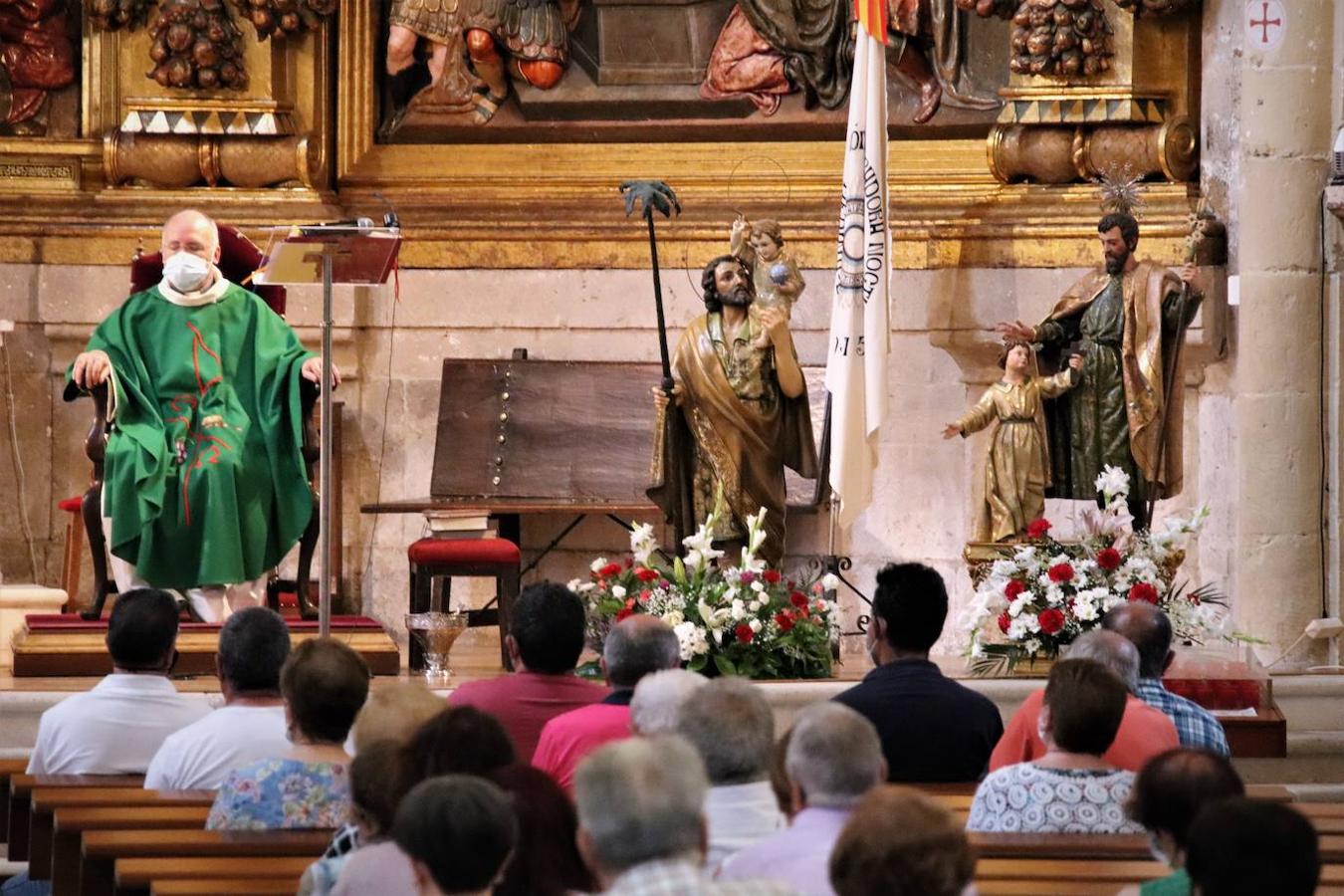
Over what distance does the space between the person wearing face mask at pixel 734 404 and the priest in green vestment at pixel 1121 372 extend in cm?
100

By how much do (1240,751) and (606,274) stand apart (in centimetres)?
446

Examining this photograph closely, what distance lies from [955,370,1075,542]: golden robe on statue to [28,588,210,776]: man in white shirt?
442cm

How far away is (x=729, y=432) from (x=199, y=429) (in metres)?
1.97

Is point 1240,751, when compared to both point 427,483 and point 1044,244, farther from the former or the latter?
point 427,483

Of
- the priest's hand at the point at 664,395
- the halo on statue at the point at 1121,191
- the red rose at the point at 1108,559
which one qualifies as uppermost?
the halo on statue at the point at 1121,191

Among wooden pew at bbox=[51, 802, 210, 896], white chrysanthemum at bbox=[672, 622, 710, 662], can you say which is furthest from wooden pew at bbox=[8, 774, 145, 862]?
white chrysanthemum at bbox=[672, 622, 710, 662]

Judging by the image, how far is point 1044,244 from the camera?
426 inches

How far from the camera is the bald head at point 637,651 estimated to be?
5461 mm

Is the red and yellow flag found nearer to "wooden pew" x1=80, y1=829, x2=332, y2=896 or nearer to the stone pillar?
the stone pillar

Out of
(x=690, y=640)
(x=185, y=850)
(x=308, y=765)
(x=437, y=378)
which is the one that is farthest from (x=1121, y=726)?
(x=437, y=378)

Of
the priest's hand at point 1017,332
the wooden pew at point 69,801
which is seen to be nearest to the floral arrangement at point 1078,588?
the priest's hand at point 1017,332

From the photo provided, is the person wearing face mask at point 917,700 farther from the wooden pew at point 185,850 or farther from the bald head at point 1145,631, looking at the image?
the wooden pew at point 185,850

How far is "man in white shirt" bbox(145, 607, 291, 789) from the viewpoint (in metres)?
5.41

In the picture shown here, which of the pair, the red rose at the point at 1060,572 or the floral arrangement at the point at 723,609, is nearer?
the floral arrangement at the point at 723,609
